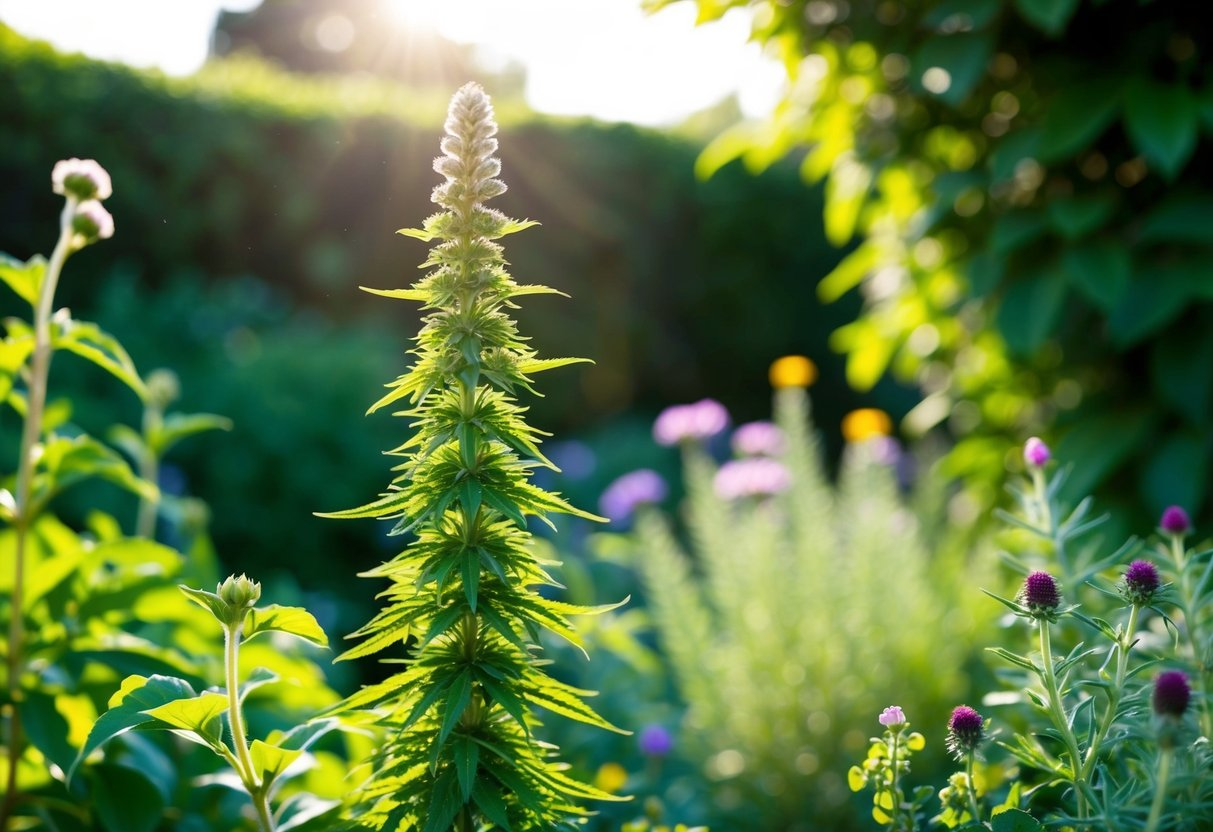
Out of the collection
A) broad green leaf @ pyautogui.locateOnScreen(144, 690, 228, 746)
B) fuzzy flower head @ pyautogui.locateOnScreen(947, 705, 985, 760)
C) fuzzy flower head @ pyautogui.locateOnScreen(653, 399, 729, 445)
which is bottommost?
fuzzy flower head @ pyautogui.locateOnScreen(947, 705, 985, 760)

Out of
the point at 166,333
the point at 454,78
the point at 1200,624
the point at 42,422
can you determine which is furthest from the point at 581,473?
the point at 454,78

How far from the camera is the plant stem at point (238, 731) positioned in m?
0.88

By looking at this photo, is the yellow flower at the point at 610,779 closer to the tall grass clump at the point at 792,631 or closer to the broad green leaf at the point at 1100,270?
the tall grass clump at the point at 792,631

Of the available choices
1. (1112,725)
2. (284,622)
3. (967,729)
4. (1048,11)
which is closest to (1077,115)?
(1048,11)

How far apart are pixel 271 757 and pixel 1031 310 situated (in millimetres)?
2034

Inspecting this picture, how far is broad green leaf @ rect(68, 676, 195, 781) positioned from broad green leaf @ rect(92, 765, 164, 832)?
426 millimetres

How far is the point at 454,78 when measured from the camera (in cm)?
891

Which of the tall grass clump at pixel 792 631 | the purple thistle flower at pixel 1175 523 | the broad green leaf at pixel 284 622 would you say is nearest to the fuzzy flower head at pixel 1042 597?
the purple thistle flower at pixel 1175 523

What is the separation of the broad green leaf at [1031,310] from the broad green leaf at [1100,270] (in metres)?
0.05

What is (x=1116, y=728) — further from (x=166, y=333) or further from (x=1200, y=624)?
(x=166, y=333)

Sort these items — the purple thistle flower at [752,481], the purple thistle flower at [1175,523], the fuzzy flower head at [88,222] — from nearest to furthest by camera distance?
the purple thistle flower at [1175,523] → the fuzzy flower head at [88,222] → the purple thistle flower at [752,481]

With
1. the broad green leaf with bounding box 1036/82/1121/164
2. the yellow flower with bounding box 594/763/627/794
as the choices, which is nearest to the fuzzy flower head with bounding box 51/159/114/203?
the yellow flower with bounding box 594/763/627/794

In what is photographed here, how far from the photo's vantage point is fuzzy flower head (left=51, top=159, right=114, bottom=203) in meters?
1.24

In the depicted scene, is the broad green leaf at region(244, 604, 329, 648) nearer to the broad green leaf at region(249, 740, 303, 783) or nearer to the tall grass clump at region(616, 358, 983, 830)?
the broad green leaf at region(249, 740, 303, 783)
